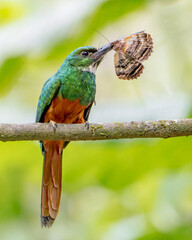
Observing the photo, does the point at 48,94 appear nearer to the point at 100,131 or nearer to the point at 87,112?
the point at 87,112

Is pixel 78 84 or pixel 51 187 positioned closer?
pixel 78 84

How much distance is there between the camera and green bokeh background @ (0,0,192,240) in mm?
2734

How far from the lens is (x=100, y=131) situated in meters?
2.39

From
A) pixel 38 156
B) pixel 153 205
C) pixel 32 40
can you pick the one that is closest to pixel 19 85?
pixel 38 156

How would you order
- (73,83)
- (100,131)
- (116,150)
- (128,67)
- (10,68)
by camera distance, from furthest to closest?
(73,83) → (116,150) → (128,67) → (10,68) → (100,131)

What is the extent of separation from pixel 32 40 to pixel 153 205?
1.59 metres

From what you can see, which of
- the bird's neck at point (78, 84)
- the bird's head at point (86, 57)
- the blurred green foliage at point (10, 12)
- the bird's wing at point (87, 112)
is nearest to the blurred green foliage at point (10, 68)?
the blurred green foliage at point (10, 12)

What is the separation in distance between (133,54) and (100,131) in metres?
0.72

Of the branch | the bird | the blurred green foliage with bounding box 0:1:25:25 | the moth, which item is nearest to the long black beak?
the bird

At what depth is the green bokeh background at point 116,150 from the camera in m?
2.73

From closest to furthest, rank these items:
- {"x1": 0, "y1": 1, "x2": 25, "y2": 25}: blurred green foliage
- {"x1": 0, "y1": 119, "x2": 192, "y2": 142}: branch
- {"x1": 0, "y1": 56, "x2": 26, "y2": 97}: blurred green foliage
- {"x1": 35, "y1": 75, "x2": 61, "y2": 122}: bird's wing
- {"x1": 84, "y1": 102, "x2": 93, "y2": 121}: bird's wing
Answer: {"x1": 0, "y1": 119, "x2": 192, "y2": 142}: branch < {"x1": 0, "y1": 56, "x2": 26, "y2": 97}: blurred green foliage < {"x1": 0, "y1": 1, "x2": 25, "y2": 25}: blurred green foliage < {"x1": 35, "y1": 75, "x2": 61, "y2": 122}: bird's wing < {"x1": 84, "y1": 102, "x2": 93, "y2": 121}: bird's wing

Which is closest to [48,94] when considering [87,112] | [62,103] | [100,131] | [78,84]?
[62,103]

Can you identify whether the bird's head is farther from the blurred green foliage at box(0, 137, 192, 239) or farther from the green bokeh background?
the blurred green foliage at box(0, 137, 192, 239)

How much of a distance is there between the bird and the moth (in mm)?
219
